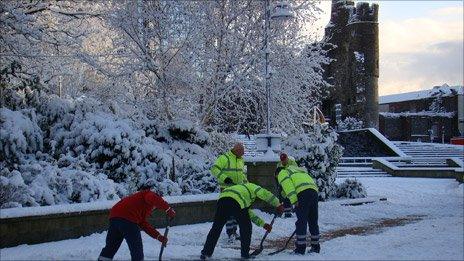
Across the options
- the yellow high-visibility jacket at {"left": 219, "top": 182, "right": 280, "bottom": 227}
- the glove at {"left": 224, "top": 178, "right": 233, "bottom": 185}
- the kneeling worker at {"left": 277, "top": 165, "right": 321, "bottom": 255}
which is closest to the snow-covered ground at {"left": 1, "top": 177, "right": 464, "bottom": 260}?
the kneeling worker at {"left": 277, "top": 165, "right": 321, "bottom": 255}

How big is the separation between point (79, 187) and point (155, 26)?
5891mm

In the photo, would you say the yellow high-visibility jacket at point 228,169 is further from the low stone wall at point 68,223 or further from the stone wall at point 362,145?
the stone wall at point 362,145

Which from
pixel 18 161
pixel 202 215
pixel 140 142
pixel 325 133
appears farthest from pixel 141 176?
pixel 325 133

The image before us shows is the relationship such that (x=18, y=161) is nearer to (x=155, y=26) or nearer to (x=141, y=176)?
(x=141, y=176)

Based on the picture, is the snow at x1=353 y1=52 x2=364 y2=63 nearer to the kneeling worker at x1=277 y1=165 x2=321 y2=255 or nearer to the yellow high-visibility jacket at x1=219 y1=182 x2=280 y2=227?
the kneeling worker at x1=277 y1=165 x2=321 y2=255

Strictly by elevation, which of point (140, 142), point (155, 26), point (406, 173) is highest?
point (155, 26)

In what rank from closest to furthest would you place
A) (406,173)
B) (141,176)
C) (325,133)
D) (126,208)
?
(126,208) < (141,176) < (325,133) < (406,173)

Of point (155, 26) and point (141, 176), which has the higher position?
point (155, 26)

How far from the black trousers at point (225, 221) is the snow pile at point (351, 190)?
1012 cm

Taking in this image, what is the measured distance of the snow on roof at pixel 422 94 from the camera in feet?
212

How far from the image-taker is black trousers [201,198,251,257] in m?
8.21

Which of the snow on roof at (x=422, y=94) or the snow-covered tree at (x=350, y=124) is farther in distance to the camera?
the snow on roof at (x=422, y=94)

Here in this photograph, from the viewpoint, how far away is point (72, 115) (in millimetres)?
13070

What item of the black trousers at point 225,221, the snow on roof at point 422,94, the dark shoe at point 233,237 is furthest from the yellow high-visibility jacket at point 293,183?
the snow on roof at point 422,94
